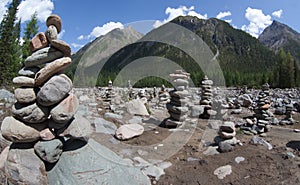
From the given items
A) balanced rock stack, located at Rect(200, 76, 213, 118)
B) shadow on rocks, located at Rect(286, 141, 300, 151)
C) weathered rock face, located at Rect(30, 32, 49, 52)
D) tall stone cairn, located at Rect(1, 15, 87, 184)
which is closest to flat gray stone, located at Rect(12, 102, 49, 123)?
tall stone cairn, located at Rect(1, 15, 87, 184)

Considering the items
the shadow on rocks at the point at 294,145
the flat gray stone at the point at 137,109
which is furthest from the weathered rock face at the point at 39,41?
the flat gray stone at the point at 137,109

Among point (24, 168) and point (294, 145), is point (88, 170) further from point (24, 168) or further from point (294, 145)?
point (294, 145)

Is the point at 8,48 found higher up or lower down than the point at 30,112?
higher up

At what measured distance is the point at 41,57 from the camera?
11.9 ft

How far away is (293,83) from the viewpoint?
45.9 meters

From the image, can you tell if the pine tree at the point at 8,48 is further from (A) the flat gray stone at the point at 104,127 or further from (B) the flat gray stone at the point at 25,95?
(B) the flat gray stone at the point at 25,95

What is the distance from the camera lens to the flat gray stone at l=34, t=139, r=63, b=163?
11.7 feet

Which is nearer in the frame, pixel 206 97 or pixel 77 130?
pixel 77 130

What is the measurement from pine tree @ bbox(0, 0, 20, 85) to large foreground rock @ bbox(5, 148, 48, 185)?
30289 millimetres

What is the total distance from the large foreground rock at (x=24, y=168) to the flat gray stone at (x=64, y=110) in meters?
0.79

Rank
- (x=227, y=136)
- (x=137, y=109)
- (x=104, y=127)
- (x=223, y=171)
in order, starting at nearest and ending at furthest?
(x=223, y=171) → (x=227, y=136) → (x=104, y=127) → (x=137, y=109)

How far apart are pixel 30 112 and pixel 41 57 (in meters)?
0.96

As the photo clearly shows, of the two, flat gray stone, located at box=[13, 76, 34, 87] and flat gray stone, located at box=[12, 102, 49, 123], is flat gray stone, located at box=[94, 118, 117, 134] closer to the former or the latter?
flat gray stone, located at box=[12, 102, 49, 123]

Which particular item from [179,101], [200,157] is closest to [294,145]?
[200,157]
